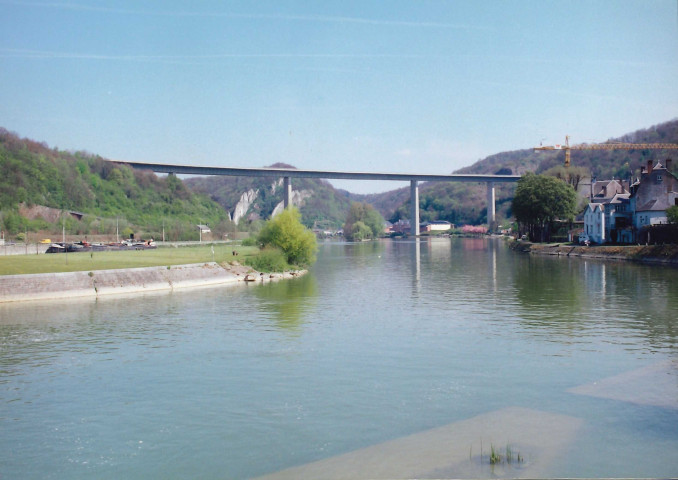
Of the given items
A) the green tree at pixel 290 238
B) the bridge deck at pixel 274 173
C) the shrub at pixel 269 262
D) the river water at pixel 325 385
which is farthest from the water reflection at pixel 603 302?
the bridge deck at pixel 274 173

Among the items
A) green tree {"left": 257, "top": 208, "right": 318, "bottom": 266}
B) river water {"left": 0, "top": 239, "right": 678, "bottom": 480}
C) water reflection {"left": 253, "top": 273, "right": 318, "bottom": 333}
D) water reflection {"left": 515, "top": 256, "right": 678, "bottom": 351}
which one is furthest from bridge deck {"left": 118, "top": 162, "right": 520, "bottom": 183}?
river water {"left": 0, "top": 239, "right": 678, "bottom": 480}

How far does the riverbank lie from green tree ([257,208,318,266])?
35.0m

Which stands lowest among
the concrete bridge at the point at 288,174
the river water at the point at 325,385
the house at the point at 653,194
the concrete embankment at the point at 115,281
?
the river water at the point at 325,385

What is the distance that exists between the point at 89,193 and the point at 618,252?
309 feet

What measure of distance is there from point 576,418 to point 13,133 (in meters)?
134

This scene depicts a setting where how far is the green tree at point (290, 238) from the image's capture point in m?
63.0

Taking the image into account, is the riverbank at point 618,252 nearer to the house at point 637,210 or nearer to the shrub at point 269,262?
the house at point 637,210

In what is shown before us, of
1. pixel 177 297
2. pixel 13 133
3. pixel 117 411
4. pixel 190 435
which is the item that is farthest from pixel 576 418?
pixel 13 133

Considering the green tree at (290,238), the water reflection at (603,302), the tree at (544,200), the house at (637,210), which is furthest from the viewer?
the tree at (544,200)

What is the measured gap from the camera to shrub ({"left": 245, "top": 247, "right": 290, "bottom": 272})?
57156 millimetres

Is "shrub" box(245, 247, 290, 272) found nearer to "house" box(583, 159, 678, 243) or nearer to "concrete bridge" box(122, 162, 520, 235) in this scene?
"house" box(583, 159, 678, 243)

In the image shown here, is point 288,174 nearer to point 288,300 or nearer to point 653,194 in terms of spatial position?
point 653,194

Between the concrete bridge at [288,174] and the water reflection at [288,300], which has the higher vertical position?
the concrete bridge at [288,174]

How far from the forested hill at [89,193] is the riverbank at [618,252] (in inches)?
2545
